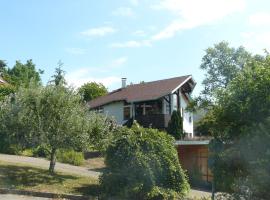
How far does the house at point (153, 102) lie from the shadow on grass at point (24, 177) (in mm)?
20511

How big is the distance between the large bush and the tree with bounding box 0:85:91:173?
283cm

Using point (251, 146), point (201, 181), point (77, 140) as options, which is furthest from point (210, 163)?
point (201, 181)

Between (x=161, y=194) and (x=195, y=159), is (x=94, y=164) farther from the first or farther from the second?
(x=161, y=194)

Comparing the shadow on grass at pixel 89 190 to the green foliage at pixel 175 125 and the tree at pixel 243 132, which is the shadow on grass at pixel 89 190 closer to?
the tree at pixel 243 132

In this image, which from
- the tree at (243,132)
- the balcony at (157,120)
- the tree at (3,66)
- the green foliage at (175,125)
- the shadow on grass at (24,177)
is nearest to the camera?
the tree at (243,132)

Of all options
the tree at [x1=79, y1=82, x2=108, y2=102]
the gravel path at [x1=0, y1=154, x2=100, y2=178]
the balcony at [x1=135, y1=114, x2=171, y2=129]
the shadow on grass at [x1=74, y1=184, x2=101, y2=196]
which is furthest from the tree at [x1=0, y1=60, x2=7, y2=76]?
the shadow on grass at [x1=74, y1=184, x2=101, y2=196]

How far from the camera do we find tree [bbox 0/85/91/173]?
22.5 meters

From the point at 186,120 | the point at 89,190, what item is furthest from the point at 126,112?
the point at 89,190

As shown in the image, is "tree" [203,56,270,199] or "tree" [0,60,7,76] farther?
"tree" [0,60,7,76]

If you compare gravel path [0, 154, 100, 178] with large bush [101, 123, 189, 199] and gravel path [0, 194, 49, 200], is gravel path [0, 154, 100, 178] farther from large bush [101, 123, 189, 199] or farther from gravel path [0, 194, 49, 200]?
gravel path [0, 194, 49, 200]

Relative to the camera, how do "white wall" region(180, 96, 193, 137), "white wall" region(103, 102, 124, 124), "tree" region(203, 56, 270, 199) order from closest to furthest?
"tree" region(203, 56, 270, 199)
"white wall" region(180, 96, 193, 137)
"white wall" region(103, 102, 124, 124)

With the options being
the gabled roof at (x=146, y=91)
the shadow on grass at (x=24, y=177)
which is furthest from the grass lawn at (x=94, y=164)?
the gabled roof at (x=146, y=91)

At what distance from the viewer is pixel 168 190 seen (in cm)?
1905

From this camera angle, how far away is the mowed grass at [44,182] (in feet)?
64.9
